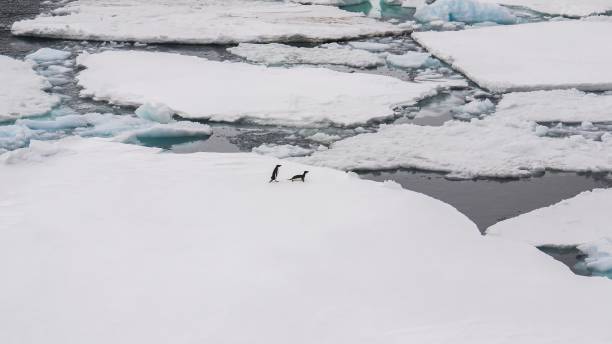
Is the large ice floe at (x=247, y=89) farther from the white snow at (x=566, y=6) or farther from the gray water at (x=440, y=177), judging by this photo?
the white snow at (x=566, y=6)

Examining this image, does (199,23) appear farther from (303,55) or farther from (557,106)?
(557,106)

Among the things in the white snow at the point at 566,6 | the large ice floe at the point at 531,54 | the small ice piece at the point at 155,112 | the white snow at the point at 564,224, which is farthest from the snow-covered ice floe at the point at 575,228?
the white snow at the point at 566,6

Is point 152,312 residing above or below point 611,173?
above

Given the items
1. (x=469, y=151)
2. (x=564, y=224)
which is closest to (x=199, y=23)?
(x=469, y=151)

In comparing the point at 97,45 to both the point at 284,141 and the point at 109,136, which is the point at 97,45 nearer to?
the point at 109,136

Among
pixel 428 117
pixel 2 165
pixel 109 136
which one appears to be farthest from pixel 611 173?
pixel 2 165
